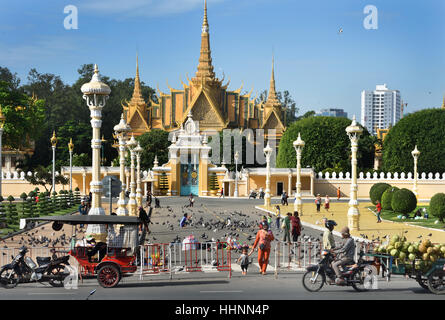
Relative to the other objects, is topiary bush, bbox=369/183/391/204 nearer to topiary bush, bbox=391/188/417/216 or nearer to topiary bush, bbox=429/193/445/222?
topiary bush, bbox=391/188/417/216

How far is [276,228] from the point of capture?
2920 centimetres

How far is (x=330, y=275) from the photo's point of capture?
13.5 m

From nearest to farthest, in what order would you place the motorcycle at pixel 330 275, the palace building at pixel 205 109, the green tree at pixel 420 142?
the motorcycle at pixel 330 275, the green tree at pixel 420 142, the palace building at pixel 205 109

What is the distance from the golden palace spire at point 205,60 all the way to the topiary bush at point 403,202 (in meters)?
49.4

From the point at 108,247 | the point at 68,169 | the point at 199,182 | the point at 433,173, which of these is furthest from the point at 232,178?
the point at 108,247

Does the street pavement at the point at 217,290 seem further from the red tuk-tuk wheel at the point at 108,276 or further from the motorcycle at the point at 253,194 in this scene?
the motorcycle at the point at 253,194

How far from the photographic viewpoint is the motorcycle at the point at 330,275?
13.3 metres

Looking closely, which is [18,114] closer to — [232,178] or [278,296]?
[232,178]

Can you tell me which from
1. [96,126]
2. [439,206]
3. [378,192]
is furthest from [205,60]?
A: [96,126]

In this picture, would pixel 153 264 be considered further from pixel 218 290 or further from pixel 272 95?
pixel 272 95

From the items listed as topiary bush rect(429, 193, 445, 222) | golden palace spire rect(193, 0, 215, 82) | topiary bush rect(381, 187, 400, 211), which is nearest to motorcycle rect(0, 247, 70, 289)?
topiary bush rect(429, 193, 445, 222)

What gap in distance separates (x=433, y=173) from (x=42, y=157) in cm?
4419

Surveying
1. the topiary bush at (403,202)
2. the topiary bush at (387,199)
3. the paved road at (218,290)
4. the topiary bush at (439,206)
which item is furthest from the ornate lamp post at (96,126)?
the topiary bush at (387,199)
